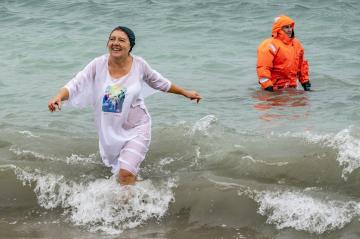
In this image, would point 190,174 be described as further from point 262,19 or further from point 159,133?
point 262,19

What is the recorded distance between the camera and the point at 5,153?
748 cm

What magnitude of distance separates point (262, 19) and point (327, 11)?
205 centimetres

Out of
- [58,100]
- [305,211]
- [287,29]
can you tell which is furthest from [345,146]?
[287,29]

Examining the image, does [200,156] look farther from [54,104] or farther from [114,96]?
[54,104]

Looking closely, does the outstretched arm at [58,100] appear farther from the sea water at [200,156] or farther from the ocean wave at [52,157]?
the ocean wave at [52,157]

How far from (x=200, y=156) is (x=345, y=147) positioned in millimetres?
1510

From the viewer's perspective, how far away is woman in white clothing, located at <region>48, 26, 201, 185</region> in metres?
6.18

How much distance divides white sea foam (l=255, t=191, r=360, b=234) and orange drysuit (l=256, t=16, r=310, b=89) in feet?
14.9

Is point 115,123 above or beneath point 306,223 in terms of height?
above

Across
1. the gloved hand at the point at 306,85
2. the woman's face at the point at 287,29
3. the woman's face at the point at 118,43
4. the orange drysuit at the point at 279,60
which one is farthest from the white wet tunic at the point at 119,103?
the gloved hand at the point at 306,85

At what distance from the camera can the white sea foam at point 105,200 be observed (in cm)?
595

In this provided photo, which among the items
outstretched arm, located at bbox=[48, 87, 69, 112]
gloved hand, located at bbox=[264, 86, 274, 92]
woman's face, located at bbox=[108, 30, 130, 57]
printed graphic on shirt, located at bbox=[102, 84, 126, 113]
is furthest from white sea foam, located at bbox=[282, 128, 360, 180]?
gloved hand, located at bbox=[264, 86, 274, 92]

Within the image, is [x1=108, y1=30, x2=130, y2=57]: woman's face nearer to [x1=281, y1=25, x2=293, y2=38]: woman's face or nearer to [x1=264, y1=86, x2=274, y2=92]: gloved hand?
[x1=264, y1=86, x2=274, y2=92]: gloved hand

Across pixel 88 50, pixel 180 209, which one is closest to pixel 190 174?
pixel 180 209
